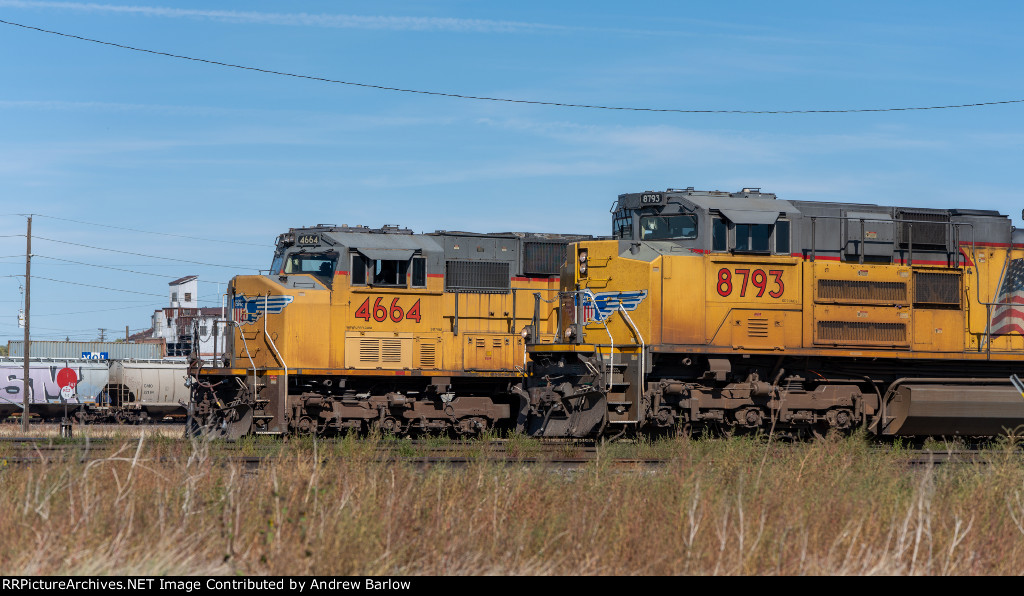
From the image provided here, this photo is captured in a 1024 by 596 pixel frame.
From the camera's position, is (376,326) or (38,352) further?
(38,352)

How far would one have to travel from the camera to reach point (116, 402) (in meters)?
36.2

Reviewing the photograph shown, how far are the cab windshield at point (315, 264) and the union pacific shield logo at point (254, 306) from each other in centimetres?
69

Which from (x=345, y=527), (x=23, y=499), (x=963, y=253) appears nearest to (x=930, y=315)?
(x=963, y=253)

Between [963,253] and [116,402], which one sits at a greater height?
[963,253]

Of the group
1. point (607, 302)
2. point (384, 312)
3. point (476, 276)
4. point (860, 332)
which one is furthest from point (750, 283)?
point (384, 312)

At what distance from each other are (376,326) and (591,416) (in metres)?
5.56

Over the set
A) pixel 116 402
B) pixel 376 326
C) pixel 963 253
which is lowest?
pixel 116 402

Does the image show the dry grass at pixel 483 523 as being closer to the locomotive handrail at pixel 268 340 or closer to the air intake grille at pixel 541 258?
the locomotive handrail at pixel 268 340

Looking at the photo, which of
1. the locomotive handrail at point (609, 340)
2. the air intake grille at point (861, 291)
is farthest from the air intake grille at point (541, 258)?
the air intake grille at point (861, 291)

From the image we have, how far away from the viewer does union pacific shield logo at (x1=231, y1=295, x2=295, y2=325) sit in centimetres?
1728

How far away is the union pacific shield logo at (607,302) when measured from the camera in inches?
551

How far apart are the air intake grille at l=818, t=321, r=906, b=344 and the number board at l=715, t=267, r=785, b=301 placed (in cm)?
86

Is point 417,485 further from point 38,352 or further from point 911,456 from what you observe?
point 38,352

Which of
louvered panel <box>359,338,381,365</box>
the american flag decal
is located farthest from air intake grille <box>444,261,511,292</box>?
the american flag decal
